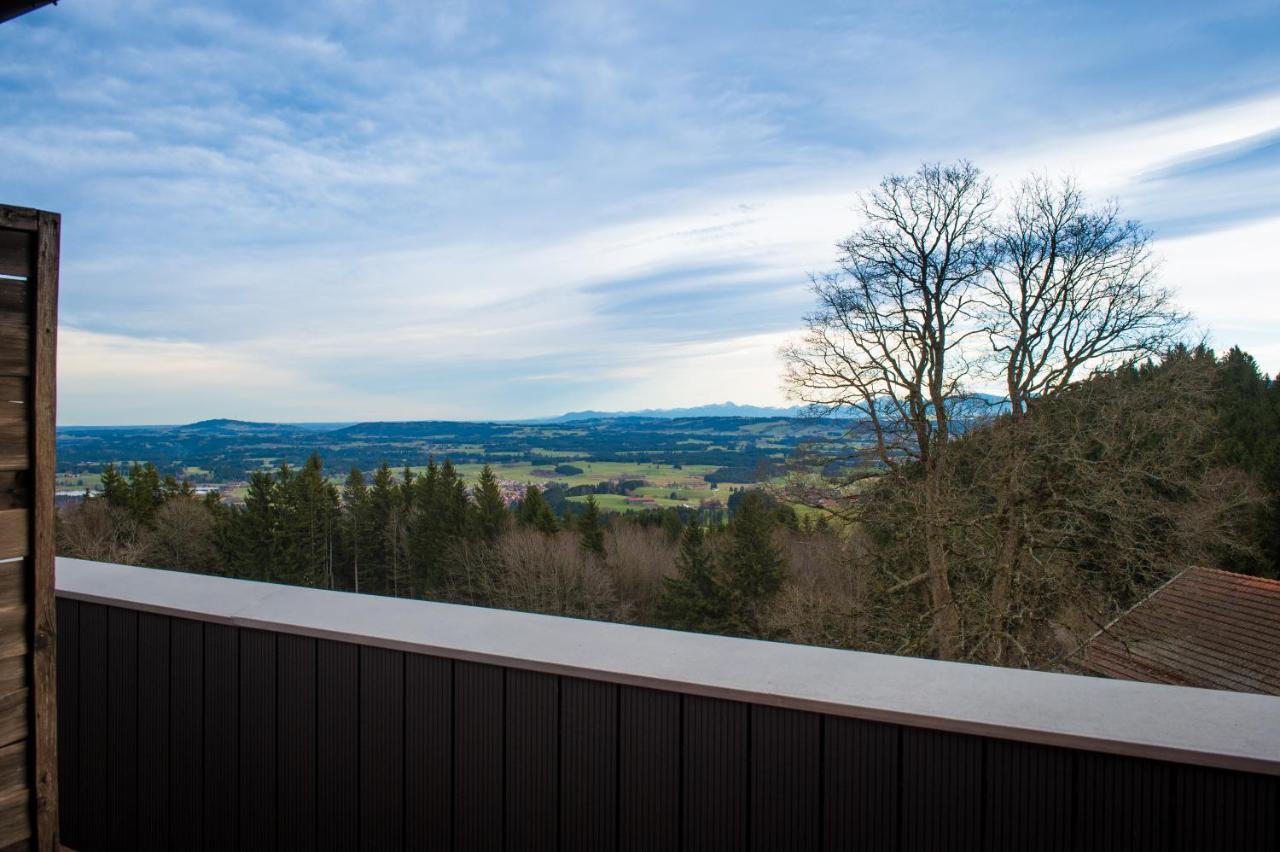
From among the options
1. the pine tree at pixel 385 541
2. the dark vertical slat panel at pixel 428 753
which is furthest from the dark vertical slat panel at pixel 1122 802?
the pine tree at pixel 385 541

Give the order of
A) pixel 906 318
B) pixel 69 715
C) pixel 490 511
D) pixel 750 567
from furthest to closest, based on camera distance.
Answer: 1. pixel 490 511
2. pixel 750 567
3. pixel 906 318
4. pixel 69 715

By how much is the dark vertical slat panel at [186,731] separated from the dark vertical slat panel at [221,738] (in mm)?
20

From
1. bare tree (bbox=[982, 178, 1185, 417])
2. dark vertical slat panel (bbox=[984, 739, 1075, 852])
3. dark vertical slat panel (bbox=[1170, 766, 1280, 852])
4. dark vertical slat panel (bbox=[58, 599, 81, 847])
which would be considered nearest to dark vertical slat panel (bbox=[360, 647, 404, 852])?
dark vertical slat panel (bbox=[58, 599, 81, 847])

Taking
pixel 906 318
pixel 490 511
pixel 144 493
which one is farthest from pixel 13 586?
pixel 144 493

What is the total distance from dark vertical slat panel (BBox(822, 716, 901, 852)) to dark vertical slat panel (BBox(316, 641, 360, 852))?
0.91 m

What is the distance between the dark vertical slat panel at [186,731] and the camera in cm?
166

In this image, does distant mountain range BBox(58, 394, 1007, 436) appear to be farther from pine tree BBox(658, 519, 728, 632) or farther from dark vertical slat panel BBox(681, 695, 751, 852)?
dark vertical slat panel BBox(681, 695, 751, 852)

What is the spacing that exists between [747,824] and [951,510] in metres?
8.03

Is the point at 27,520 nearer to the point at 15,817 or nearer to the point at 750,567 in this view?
the point at 15,817

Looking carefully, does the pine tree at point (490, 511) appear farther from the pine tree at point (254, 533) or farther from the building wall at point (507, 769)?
the building wall at point (507, 769)

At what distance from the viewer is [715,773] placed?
1179 millimetres

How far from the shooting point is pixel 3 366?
41.9 inches

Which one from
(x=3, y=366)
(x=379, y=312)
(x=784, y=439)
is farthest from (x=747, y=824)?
(x=379, y=312)

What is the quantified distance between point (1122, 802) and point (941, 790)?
219mm
